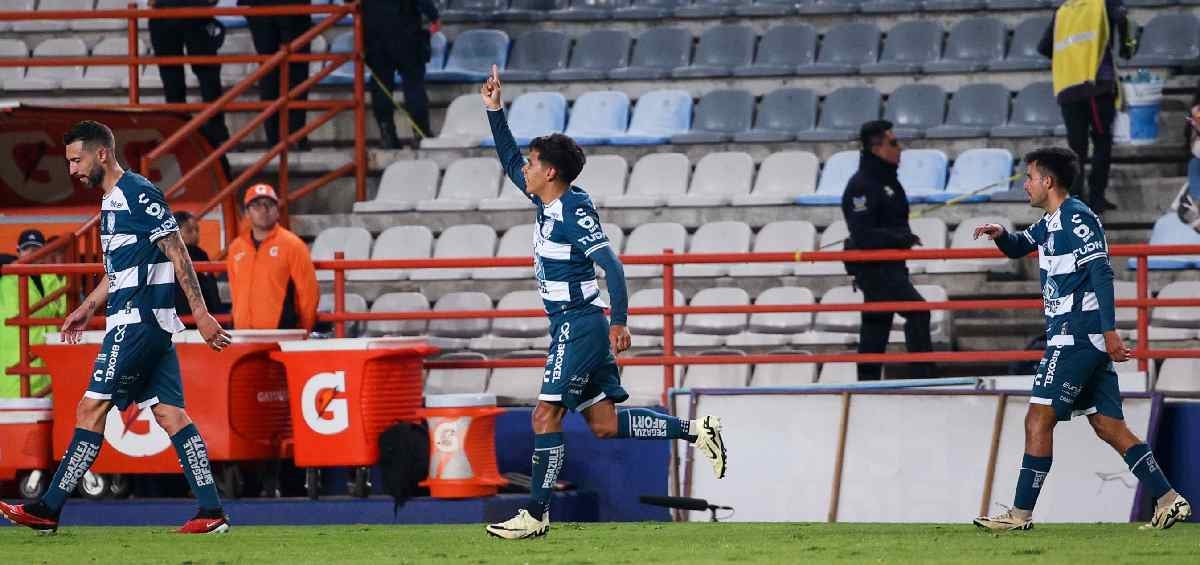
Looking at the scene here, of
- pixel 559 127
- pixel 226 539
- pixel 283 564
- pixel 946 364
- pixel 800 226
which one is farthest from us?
pixel 559 127

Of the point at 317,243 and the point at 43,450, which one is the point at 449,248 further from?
the point at 43,450

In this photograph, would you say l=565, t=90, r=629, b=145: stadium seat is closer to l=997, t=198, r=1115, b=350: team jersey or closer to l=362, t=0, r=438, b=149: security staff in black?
l=362, t=0, r=438, b=149: security staff in black

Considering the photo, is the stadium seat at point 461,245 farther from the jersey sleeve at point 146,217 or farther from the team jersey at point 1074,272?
the team jersey at point 1074,272

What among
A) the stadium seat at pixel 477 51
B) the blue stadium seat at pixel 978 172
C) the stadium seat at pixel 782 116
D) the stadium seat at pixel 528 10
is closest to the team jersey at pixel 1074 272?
the blue stadium seat at pixel 978 172

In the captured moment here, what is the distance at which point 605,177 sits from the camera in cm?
1673

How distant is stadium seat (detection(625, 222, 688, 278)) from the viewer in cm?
1545

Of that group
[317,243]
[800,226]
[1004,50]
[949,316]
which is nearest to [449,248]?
[317,243]

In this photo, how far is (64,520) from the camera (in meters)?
12.2

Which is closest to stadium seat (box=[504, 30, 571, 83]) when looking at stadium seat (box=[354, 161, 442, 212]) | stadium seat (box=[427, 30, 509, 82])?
stadium seat (box=[427, 30, 509, 82])

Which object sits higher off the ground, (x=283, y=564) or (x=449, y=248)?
(x=449, y=248)

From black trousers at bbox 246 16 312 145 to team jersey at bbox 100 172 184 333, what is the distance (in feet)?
26.0

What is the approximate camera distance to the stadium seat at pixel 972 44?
1747 centimetres

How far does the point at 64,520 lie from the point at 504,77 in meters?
7.62

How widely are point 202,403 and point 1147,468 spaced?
5677 mm
